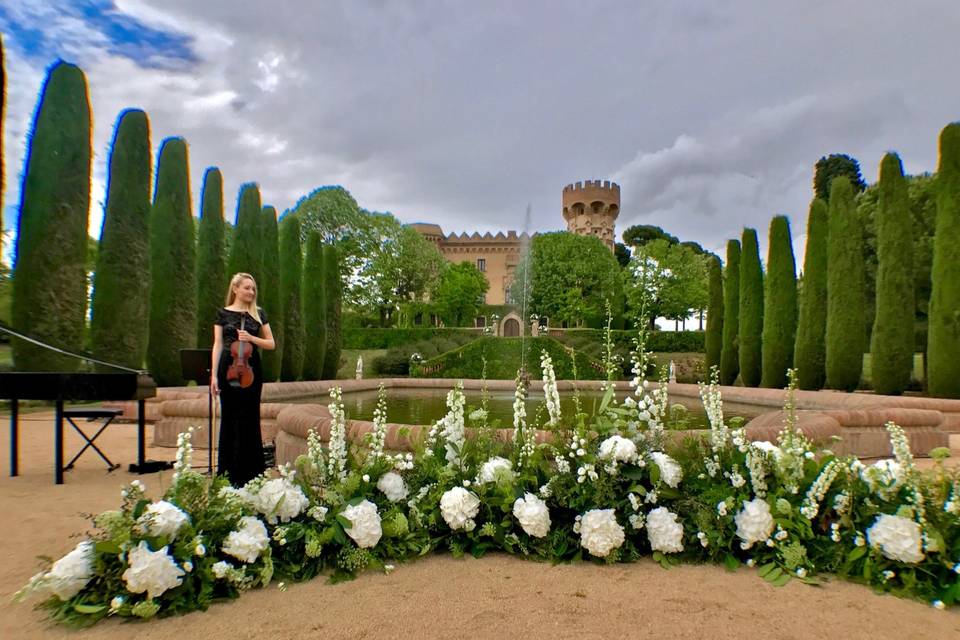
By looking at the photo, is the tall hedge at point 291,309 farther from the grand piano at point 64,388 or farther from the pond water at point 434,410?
the grand piano at point 64,388

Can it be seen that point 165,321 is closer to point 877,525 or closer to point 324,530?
point 324,530

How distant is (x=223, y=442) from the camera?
4.02 meters

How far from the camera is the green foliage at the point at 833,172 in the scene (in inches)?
988

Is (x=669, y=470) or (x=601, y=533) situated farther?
(x=669, y=470)

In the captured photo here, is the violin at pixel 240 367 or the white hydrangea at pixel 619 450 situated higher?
the violin at pixel 240 367

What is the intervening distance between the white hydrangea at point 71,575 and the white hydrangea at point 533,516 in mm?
2093

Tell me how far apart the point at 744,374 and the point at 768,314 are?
2.05 metres

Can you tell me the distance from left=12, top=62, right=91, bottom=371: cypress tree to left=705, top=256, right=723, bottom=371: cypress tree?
684 inches

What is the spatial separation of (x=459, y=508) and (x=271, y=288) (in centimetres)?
1318

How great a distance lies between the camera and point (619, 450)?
3197 millimetres

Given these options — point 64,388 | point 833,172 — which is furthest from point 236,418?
point 833,172

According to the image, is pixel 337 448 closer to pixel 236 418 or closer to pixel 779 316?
pixel 236 418

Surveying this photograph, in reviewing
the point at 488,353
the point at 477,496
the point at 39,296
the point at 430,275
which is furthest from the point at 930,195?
the point at 430,275

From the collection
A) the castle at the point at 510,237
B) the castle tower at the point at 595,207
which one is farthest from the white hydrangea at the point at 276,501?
the castle tower at the point at 595,207
